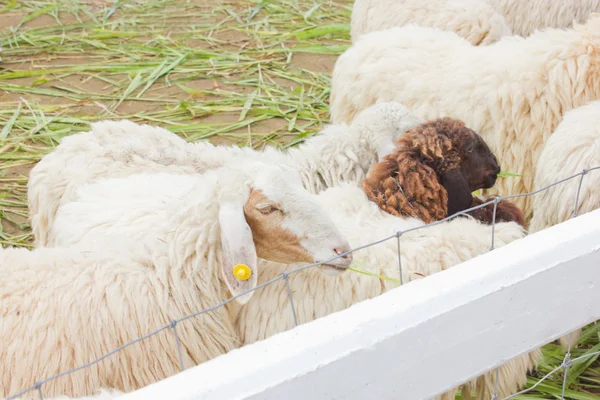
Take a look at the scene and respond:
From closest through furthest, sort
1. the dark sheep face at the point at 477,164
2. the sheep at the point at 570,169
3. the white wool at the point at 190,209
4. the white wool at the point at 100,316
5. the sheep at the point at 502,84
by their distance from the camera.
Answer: the white wool at the point at 100,316 → the white wool at the point at 190,209 → the sheep at the point at 570,169 → the dark sheep face at the point at 477,164 → the sheep at the point at 502,84

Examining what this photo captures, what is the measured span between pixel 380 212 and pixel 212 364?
1.79 metres

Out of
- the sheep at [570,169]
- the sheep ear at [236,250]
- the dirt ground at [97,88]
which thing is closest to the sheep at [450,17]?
the dirt ground at [97,88]

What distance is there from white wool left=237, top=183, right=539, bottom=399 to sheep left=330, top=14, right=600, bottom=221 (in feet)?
3.84

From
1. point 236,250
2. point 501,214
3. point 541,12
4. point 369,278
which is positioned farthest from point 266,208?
point 541,12

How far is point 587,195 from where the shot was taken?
3061mm

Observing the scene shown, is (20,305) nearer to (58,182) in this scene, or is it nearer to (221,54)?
(58,182)

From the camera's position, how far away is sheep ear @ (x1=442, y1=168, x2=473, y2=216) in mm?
3193

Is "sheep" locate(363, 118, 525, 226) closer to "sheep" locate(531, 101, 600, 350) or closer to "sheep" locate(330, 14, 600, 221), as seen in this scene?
"sheep" locate(531, 101, 600, 350)

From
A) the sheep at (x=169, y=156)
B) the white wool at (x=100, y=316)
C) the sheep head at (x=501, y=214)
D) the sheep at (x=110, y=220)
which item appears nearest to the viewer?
the white wool at (x=100, y=316)

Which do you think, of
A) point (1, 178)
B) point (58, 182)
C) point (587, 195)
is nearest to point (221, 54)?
point (1, 178)

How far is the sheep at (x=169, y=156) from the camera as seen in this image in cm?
360

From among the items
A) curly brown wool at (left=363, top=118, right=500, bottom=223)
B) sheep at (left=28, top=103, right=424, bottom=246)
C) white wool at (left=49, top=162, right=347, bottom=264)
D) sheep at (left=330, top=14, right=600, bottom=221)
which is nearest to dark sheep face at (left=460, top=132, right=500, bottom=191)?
curly brown wool at (left=363, top=118, right=500, bottom=223)

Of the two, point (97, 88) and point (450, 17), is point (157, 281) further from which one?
point (97, 88)

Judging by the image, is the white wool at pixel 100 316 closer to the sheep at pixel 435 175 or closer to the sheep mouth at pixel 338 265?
the sheep mouth at pixel 338 265
